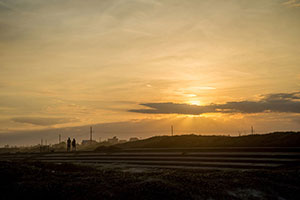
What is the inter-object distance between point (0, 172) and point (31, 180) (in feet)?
6.24

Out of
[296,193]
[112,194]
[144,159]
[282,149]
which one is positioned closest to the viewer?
[112,194]

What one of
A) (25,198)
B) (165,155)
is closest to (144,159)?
(165,155)

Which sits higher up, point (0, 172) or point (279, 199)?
point (0, 172)

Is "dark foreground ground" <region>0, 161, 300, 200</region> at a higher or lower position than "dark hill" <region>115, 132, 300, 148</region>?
lower

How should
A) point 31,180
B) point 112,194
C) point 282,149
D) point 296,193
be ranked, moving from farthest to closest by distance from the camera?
point 282,149, point 31,180, point 296,193, point 112,194

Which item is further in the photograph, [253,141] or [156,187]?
[253,141]

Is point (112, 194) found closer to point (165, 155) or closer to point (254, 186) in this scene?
point (254, 186)

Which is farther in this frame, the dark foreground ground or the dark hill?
the dark hill

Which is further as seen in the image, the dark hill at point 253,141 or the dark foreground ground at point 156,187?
the dark hill at point 253,141

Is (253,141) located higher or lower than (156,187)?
higher

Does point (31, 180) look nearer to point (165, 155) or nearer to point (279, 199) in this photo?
point (279, 199)

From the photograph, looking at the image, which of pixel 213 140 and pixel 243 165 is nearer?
pixel 243 165

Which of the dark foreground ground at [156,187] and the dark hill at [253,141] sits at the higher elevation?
the dark hill at [253,141]

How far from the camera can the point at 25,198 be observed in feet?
28.2
